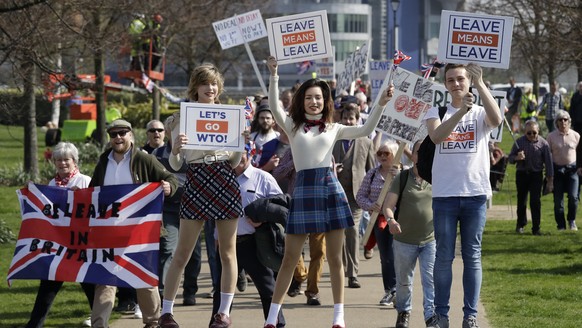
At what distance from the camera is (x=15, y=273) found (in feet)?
31.2

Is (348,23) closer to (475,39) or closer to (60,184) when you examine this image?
(60,184)

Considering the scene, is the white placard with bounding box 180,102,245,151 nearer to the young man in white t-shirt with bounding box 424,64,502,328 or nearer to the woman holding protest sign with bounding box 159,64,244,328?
the woman holding protest sign with bounding box 159,64,244,328

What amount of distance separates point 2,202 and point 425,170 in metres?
14.9

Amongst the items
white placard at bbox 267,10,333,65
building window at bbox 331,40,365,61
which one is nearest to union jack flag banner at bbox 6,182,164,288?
white placard at bbox 267,10,333,65

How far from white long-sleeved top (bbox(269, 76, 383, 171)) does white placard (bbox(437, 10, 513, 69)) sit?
78cm

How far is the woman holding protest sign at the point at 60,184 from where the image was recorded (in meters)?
9.74

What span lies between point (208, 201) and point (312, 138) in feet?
2.84

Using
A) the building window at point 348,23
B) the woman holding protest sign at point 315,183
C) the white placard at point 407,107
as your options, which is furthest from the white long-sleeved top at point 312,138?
the building window at point 348,23

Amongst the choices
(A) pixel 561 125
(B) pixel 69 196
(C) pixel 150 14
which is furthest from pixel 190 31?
(B) pixel 69 196

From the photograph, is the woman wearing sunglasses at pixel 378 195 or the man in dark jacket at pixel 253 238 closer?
the man in dark jacket at pixel 253 238

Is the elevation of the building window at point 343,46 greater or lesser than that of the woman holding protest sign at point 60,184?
greater

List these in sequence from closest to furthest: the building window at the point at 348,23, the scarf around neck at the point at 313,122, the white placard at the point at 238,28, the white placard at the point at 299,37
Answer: the scarf around neck at the point at 313,122 → the white placard at the point at 299,37 → the white placard at the point at 238,28 → the building window at the point at 348,23

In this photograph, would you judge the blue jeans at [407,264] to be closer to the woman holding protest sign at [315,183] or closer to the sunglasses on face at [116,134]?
the woman holding protest sign at [315,183]

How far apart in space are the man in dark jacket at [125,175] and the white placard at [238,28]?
6.40 meters
